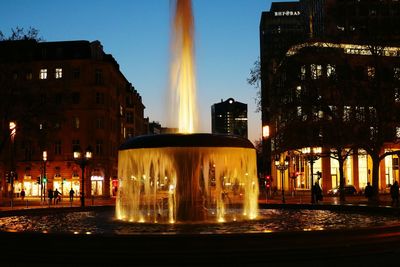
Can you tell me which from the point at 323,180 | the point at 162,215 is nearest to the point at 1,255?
the point at 162,215

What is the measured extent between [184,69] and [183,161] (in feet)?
13.8

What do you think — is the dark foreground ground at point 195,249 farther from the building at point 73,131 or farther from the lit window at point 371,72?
the building at point 73,131

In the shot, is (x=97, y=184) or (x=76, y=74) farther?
(x=76, y=74)

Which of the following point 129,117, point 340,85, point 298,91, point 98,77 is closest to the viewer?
point 340,85

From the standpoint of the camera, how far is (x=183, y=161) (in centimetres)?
1834

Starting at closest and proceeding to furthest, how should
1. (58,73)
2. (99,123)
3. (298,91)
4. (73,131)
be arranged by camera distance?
(298,91)
(73,131)
(58,73)
(99,123)

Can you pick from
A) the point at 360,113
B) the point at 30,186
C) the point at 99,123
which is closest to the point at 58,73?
the point at 99,123

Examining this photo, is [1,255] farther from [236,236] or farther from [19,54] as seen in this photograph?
[19,54]

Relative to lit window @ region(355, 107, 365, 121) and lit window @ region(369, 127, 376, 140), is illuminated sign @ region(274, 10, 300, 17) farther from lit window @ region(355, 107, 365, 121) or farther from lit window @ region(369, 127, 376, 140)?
lit window @ region(369, 127, 376, 140)

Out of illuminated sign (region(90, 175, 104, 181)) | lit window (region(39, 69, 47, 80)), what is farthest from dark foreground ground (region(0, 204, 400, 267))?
lit window (region(39, 69, 47, 80))

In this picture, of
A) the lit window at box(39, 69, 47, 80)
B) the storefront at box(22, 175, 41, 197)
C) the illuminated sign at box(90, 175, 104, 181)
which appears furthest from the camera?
the lit window at box(39, 69, 47, 80)

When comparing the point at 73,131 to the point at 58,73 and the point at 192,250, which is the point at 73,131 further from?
the point at 192,250

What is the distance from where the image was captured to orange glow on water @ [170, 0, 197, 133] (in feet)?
68.6

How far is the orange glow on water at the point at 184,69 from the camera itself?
2091 cm
